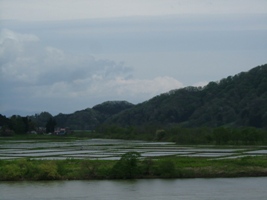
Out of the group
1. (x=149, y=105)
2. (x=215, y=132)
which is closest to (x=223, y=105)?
(x=149, y=105)

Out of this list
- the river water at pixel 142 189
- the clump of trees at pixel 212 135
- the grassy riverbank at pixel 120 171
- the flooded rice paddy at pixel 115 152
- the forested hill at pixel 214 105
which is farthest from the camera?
the forested hill at pixel 214 105

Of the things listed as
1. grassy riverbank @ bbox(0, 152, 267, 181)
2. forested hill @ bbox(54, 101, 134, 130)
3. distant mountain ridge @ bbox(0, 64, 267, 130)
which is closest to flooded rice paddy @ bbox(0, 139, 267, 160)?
→ grassy riverbank @ bbox(0, 152, 267, 181)

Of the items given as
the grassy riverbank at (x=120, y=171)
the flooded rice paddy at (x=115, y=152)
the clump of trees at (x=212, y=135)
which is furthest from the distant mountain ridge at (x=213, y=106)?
the grassy riverbank at (x=120, y=171)

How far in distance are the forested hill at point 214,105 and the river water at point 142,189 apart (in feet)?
142

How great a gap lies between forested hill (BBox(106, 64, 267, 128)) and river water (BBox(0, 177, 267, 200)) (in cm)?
4339

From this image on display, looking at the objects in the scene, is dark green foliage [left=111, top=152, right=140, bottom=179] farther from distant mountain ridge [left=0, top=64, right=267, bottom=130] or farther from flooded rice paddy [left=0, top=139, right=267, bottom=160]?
distant mountain ridge [left=0, top=64, right=267, bottom=130]

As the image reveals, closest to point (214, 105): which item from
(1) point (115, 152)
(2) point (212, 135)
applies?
(2) point (212, 135)

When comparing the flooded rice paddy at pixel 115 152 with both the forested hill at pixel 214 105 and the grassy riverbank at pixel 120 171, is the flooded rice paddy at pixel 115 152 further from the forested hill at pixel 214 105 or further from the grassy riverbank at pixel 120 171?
the forested hill at pixel 214 105

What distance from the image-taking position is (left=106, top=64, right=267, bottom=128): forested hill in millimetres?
65812

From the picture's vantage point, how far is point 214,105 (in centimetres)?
7281

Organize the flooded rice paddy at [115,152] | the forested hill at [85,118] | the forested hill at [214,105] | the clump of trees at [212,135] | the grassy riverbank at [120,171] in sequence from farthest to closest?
1. the forested hill at [85,118]
2. the forested hill at [214,105]
3. the clump of trees at [212,135]
4. the flooded rice paddy at [115,152]
5. the grassy riverbank at [120,171]

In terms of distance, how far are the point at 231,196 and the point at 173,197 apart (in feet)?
5.01

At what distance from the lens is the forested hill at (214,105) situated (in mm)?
65812

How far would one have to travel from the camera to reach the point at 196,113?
248 feet
